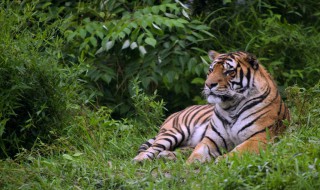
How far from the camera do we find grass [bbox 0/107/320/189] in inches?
228

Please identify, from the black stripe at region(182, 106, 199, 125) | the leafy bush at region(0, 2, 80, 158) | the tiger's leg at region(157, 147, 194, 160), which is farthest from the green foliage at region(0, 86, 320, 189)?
the black stripe at region(182, 106, 199, 125)

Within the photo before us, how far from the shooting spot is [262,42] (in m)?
10.2

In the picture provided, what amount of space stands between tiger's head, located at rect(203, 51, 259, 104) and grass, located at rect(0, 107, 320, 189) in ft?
1.92

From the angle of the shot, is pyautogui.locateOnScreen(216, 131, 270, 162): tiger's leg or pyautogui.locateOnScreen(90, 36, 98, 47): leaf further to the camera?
pyautogui.locateOnScreen(90, 36, 98, 47): leaf

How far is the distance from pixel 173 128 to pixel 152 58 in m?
1.55

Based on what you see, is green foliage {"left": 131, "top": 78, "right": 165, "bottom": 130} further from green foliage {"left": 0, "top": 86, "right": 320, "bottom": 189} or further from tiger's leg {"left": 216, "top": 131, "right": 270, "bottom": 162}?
tiger's leg {"left": 216, "top": 131, "right": 270, "bottom": 162}

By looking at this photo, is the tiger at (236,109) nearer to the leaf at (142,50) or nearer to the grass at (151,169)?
the grass at (151,169)

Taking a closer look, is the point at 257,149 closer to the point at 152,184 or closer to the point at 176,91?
the point at 152,184

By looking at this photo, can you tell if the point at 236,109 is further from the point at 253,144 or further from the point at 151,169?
the point at 151,169

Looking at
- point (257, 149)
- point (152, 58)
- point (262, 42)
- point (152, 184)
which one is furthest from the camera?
point (262, 42)

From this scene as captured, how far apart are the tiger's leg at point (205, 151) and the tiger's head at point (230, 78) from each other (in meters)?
0.38

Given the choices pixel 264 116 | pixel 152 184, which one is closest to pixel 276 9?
pixel 264 116

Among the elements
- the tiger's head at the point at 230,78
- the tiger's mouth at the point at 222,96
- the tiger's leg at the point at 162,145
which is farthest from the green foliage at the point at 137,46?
the tiger's mouth at the point at 222,96

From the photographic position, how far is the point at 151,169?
6680mm
